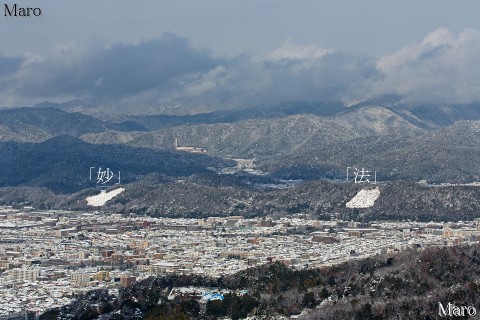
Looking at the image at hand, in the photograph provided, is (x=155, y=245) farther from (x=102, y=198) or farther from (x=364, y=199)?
(x=102, y=198)

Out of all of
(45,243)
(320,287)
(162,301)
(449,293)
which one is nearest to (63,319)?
(162,301)

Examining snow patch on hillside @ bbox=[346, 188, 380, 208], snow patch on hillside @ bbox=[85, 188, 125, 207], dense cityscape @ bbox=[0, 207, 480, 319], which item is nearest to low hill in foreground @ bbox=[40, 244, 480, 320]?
dense cityscape @ bbox=[0, 207, 480, 319]

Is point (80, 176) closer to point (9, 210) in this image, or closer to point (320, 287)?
point (9, 210)

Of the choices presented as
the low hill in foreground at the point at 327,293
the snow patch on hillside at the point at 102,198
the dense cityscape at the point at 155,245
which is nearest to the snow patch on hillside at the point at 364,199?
the dense cityscape at the point at 155,245

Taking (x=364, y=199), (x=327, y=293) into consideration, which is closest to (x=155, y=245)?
(x=364, y=199)

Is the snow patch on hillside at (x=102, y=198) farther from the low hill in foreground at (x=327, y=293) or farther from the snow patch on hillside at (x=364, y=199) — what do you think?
the low hill in foreground at (x=327, y=293)
